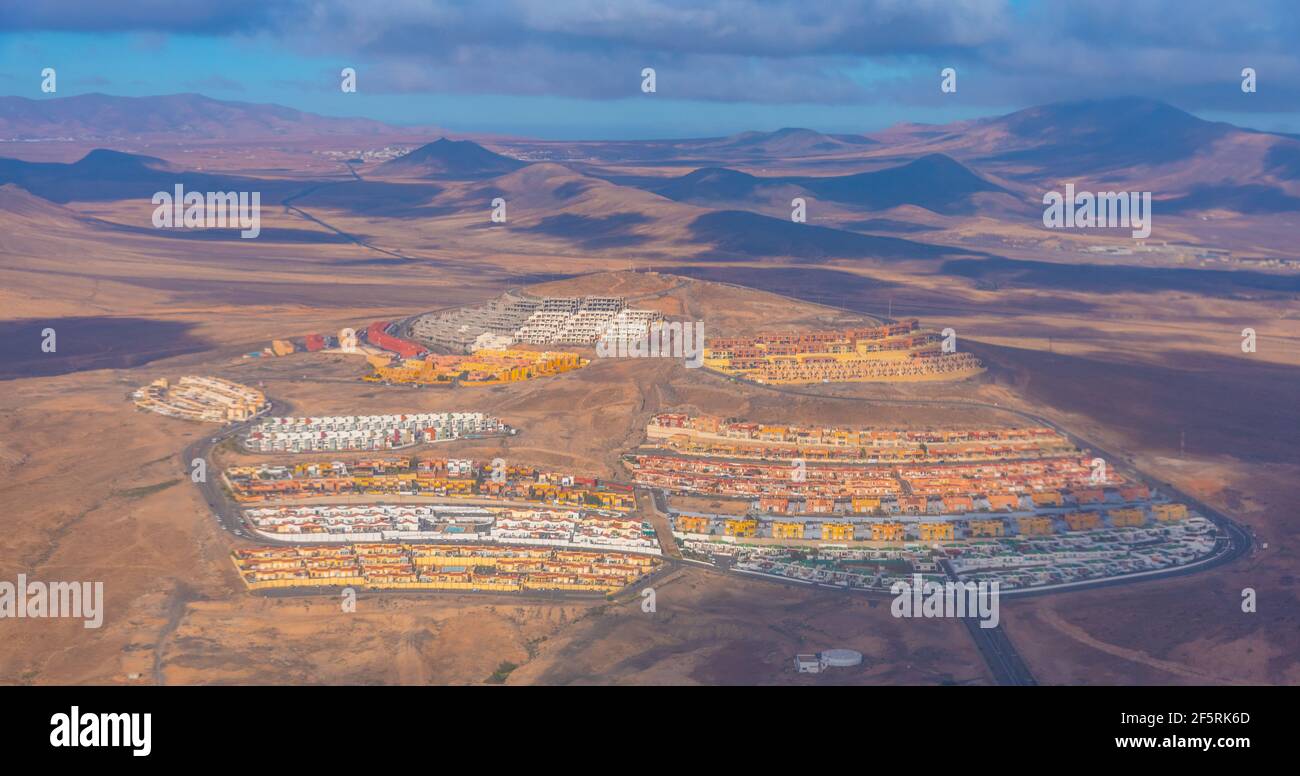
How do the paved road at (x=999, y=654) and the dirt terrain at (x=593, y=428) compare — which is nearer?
the paved road at (x=999, y=654)

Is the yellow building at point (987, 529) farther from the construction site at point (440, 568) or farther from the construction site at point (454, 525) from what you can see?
the construction site at point (440, 568)

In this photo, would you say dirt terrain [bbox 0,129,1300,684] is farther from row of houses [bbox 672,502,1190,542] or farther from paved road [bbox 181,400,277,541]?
row of houses [bbox 672,502,1190,542]

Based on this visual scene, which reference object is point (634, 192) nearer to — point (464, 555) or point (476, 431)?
point (476, 431)

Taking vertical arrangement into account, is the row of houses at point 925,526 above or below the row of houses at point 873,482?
below

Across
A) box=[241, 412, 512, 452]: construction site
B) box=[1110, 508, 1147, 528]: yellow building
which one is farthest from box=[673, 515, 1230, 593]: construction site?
box=[241, 412, 512, 452]: construction site

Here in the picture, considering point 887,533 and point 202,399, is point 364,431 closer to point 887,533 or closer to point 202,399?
point 202,399

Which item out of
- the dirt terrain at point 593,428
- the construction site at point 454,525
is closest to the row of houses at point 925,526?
the construction site at point 454,525
